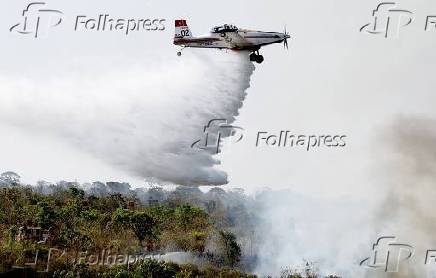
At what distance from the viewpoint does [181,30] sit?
53000mm

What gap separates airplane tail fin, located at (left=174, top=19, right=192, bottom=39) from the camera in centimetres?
5282

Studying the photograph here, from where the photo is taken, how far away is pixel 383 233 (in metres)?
62.0

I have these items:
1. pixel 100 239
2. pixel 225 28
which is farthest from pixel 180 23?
pixel 100 239

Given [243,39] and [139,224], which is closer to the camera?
[243,39]

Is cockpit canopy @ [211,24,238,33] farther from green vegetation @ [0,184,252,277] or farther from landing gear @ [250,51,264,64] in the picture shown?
green vegetation @ [0,184,252,277]

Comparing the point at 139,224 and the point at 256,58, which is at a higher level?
the point at 256,58

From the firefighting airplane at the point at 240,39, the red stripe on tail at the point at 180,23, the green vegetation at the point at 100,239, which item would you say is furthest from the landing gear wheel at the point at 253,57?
the green vegetation at the point at 100,239

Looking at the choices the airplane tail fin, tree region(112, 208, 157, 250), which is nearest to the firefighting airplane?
the airplane tail fin

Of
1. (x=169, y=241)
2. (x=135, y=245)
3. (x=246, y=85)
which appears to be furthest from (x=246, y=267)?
(x=246, y=85)

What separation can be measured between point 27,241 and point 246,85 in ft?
58.9

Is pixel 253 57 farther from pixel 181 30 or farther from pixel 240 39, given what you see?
pixel 181 30

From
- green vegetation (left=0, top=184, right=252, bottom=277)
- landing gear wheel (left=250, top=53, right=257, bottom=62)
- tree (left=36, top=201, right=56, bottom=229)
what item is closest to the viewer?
green vegetation (left=0, top=184, right=252, bottom=277)

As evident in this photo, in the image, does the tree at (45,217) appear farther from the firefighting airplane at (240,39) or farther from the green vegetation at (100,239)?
the firefighting airplane at (240,39)

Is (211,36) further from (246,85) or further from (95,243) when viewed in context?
(95,243)
